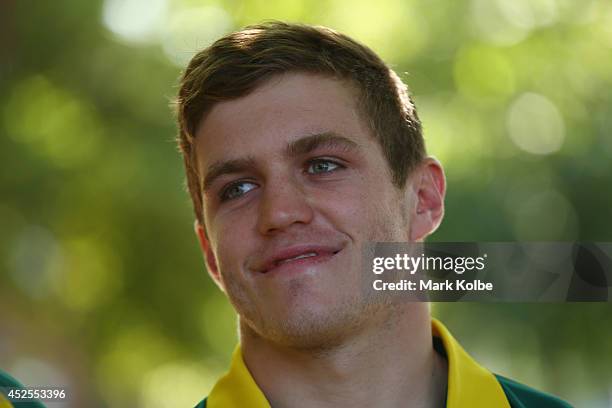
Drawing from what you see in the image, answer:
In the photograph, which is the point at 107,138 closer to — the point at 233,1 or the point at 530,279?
the point at 233,1

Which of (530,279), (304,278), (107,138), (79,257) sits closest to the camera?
(304,278)

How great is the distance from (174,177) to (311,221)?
4.36 meters

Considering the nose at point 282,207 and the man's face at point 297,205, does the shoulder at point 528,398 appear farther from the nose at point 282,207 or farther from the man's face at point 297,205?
the nose at point 282,207

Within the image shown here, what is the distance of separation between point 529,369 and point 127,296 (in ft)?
9.32

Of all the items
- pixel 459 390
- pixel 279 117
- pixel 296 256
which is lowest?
pixel 459 390

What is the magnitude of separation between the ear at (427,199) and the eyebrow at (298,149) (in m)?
0.19

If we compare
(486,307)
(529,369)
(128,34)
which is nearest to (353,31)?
(128,34)

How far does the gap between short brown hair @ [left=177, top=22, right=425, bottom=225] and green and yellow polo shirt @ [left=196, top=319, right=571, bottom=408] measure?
327 mm

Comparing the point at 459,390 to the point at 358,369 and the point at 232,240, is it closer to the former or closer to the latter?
the point at 358,369

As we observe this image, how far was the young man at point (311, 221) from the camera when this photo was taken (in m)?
1.35

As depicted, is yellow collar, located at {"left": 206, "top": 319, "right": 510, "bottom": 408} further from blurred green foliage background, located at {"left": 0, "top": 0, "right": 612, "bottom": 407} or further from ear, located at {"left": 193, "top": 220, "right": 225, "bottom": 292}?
blurred green foliage background, located at {"left": 0, "top": 0, "right": 612, "bottom": 407}

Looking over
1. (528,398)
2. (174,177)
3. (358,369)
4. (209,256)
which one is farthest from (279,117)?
(174,177)

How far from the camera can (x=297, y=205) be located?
1.37 meters

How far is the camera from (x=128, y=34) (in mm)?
5965
